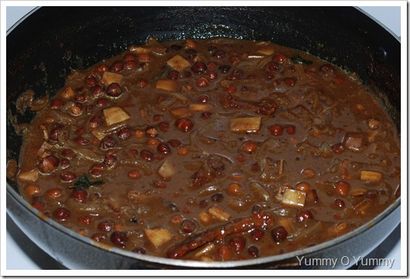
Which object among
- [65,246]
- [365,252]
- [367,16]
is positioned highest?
[367,16]

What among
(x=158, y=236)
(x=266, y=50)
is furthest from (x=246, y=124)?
(x=158, y=236)

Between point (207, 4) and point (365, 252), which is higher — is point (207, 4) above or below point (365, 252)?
above

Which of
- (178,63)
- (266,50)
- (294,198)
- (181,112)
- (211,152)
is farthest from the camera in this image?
(266,50)

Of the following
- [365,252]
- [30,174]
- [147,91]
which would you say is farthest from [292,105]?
[30,174]

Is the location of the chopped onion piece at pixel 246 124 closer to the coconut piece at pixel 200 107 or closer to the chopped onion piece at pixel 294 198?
the coconut piece at pixel 200 107

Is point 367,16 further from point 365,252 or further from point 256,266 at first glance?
point 256,266

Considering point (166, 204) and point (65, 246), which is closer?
point (65, 246)

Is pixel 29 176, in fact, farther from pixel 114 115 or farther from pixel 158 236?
pixel 158 236
